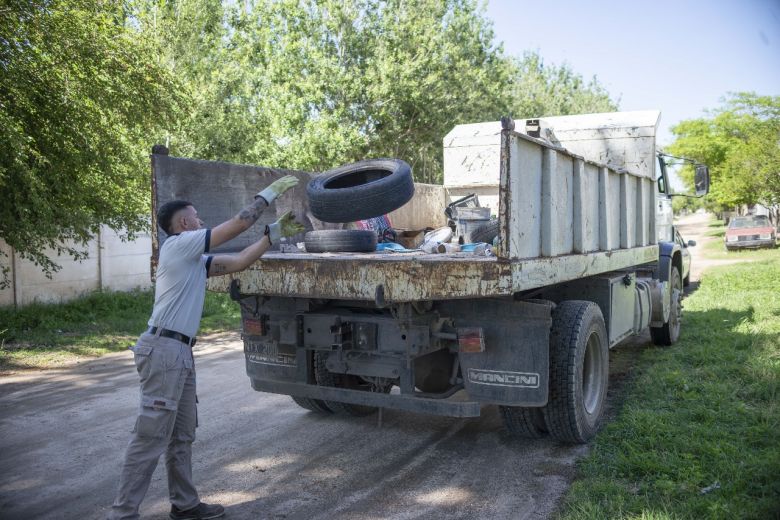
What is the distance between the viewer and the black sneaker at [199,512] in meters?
3.64

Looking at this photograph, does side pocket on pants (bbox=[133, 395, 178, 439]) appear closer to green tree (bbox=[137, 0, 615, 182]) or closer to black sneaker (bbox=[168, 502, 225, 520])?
black sneaker (bbox=[168, 502, 225, 520])

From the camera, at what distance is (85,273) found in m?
13.0

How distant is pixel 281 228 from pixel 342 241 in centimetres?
95

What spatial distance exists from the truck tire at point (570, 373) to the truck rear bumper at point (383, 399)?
71 centimetres

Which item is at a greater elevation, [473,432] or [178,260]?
[178,260]

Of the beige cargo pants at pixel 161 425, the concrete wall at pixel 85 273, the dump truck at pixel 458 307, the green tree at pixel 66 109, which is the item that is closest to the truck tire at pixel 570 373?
the dump truck at pixel 458 307

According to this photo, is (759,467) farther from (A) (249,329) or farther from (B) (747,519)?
(A) (249,329)

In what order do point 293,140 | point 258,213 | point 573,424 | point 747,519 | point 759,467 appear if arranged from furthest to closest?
1. point 293,140
2. point 573,424
3. point 759,467
4. point 258,213
5. point 747,519

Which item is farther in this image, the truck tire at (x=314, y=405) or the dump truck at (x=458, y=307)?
the truck tire at (x=314, y=405)

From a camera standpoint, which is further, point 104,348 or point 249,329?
point 104,348

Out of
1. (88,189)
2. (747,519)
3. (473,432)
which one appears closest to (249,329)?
(473,432)

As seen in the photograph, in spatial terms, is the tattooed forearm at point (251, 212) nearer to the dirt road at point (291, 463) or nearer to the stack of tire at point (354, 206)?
the stack of tire at point (354, 206)

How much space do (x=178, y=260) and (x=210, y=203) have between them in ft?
4.43

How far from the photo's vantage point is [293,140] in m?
16.3
